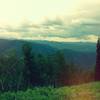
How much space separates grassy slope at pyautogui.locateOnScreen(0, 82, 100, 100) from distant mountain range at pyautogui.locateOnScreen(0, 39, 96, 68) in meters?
0.37

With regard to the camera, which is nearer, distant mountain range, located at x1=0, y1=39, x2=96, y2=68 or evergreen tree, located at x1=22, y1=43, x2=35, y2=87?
distant mountain range, located at x1=0, y1=39, x2=96, y2=68

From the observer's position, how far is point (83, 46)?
647 centimetres

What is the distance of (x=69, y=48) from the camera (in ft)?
21.3

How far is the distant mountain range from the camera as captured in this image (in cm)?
646

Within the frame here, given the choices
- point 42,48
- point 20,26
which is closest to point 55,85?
point 42,48

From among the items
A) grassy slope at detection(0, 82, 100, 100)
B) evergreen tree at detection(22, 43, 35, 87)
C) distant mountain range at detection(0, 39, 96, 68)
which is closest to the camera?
distant mountain range at detection(0, 39, 96, 68)

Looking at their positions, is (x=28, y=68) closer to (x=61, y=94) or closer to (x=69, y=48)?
(x=61, y=94)

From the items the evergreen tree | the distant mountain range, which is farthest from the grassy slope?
the distant mountain range

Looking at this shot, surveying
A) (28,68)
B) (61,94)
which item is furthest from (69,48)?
(28,68)

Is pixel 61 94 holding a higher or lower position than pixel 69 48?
lower

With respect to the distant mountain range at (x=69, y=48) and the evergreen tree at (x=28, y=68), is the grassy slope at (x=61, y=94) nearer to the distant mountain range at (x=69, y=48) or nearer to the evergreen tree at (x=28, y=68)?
the evergreen tree at (x=28, y=68)

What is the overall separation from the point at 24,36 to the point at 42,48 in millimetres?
344

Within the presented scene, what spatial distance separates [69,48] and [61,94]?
0.77 metres

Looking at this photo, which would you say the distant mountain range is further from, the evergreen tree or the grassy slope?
the grassy slope
